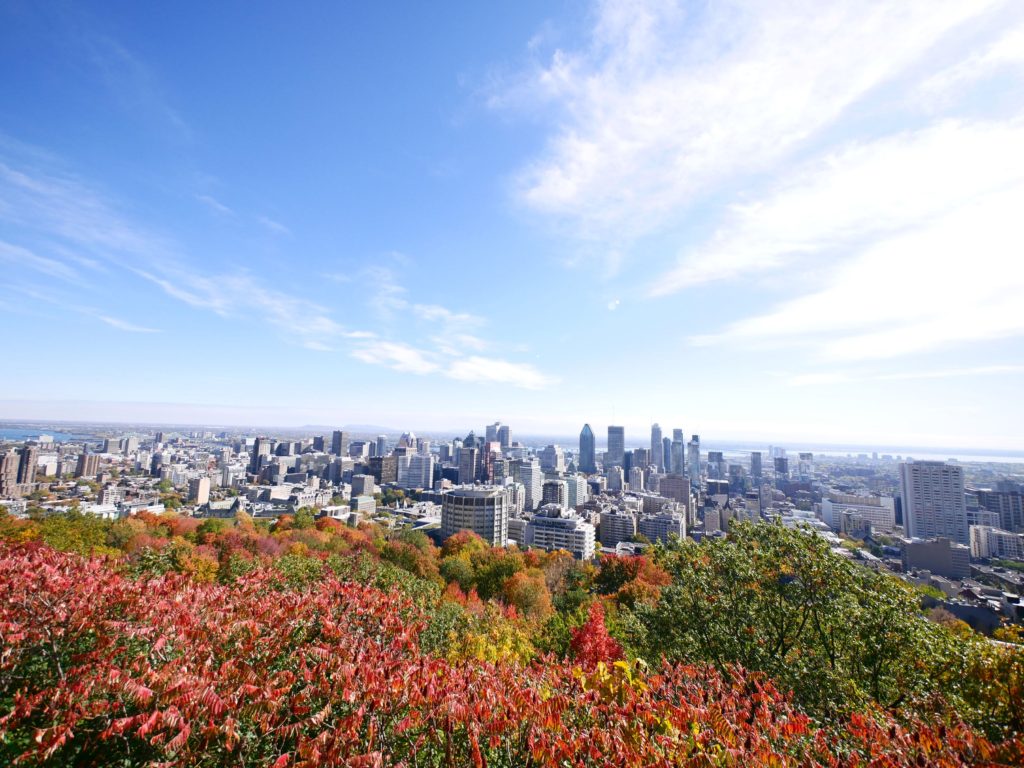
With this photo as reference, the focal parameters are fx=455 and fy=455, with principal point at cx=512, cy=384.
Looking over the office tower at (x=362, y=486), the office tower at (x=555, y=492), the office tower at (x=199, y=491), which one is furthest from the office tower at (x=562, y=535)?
the office tower at (x=199, y=491)

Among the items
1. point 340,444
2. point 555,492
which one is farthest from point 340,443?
point 555,492

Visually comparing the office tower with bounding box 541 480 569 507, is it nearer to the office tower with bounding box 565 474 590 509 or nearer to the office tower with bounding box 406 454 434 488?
the office tower with bounding box 565 474 590 509

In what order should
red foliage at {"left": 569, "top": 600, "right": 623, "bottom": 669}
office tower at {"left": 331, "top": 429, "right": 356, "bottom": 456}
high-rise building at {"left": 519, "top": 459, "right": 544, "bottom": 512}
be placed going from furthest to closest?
office tower at {"left": 331, "top": 429, "right": 356, "bottom": 456} → high-rise building at {"left": 519, "top": 459, "right": 544, "bottom": 512} → red foliage at {"left": 569, "top": 600, "right": 623, "bottom": 669}

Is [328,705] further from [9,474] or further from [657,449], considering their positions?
[657,449]

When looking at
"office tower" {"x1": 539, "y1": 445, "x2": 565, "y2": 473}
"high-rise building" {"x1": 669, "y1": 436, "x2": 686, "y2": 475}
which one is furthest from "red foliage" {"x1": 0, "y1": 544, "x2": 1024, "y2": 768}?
"high-rise building" {"x1": 669, "y1": 436, "x2": 686, "y2": 475}

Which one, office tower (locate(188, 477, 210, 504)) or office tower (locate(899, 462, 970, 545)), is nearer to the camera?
office tower (locate(899, 462, 970, 545))

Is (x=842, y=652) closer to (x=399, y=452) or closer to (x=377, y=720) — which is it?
(x=377, y=720)

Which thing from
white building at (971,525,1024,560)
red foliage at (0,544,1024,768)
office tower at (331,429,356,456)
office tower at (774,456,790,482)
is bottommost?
white building at (971,525,1024,560)

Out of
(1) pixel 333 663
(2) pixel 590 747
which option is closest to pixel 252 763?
(1) pixel 333 663
